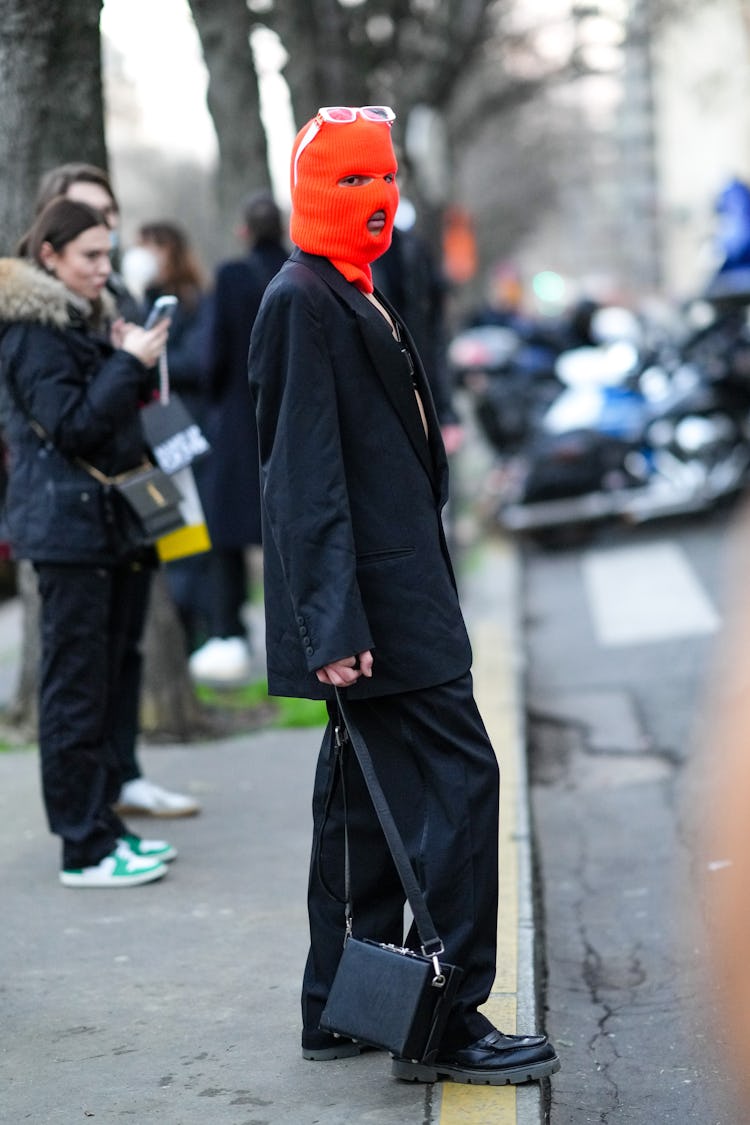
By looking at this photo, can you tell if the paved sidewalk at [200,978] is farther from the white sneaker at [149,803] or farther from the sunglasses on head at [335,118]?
the sunglasses on head at [335,118]

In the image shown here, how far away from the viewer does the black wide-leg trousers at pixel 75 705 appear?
5.02 metres

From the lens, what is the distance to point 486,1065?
366 centimetres

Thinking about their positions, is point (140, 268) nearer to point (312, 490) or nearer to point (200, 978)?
point (200, 978)

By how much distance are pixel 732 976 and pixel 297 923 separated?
45.6 inches

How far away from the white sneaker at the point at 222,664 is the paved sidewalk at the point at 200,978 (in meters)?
1.55

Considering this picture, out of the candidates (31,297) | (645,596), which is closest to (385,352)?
(31,297)

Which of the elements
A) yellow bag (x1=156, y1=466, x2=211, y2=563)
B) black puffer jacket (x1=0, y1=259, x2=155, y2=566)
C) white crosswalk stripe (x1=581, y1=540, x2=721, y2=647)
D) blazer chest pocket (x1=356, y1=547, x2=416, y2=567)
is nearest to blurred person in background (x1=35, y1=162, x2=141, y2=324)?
black puffer jacket (x1=0, y1=259, x2=155, y2=566)

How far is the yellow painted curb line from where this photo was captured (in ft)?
11.8

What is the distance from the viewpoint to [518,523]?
12969mm

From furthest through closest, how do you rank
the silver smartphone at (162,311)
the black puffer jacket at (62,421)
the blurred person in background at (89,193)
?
Result: the blurred person in background at (89,193), the silver smartphone at (162,311), the black puffer jacket at (62,421)

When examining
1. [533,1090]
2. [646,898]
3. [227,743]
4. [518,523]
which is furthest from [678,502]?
[533,1090]

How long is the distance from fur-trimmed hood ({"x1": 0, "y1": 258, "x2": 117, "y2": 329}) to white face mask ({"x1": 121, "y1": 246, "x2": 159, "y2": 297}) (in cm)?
288

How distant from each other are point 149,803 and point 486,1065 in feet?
8.03

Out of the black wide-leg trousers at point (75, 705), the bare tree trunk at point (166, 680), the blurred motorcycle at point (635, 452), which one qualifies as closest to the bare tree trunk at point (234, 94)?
the blurred motorcycle at point (635, 452)
